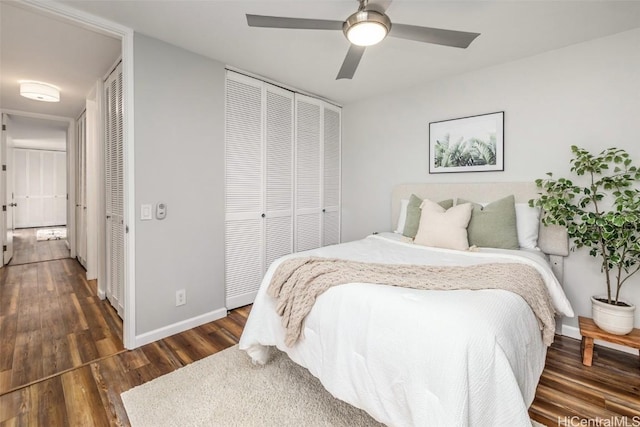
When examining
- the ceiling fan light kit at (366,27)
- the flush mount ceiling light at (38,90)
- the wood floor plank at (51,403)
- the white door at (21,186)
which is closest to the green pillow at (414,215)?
the ceiling fan light kit at (366,27)

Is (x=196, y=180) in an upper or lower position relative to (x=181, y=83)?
lower

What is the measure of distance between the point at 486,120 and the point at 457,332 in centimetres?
245

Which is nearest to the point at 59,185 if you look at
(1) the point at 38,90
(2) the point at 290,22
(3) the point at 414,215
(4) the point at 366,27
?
(1) the point at 38,90

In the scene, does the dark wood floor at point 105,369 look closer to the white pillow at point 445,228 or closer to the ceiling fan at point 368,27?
the white pillow at point 445,228

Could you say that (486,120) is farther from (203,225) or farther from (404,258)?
(203,225)

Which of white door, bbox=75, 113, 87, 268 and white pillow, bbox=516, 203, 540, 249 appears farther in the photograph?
white door, bbox=75, 113, 87, 268

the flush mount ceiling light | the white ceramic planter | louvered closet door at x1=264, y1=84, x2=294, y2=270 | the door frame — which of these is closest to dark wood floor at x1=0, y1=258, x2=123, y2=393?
the door frame

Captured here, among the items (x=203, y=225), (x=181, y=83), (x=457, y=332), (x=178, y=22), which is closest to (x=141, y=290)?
(x=203, y=225)

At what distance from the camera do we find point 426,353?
1.05 meters

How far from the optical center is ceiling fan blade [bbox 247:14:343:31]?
1.52 meters

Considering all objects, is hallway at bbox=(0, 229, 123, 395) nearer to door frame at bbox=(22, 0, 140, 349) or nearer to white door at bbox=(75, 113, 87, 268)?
door frame at bbox=(22, 0, 140, 349)

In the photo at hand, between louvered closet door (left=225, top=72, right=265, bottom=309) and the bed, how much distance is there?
47.7 inches

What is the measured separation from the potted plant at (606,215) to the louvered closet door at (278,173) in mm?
2402

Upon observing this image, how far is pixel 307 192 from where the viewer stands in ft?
11.9
